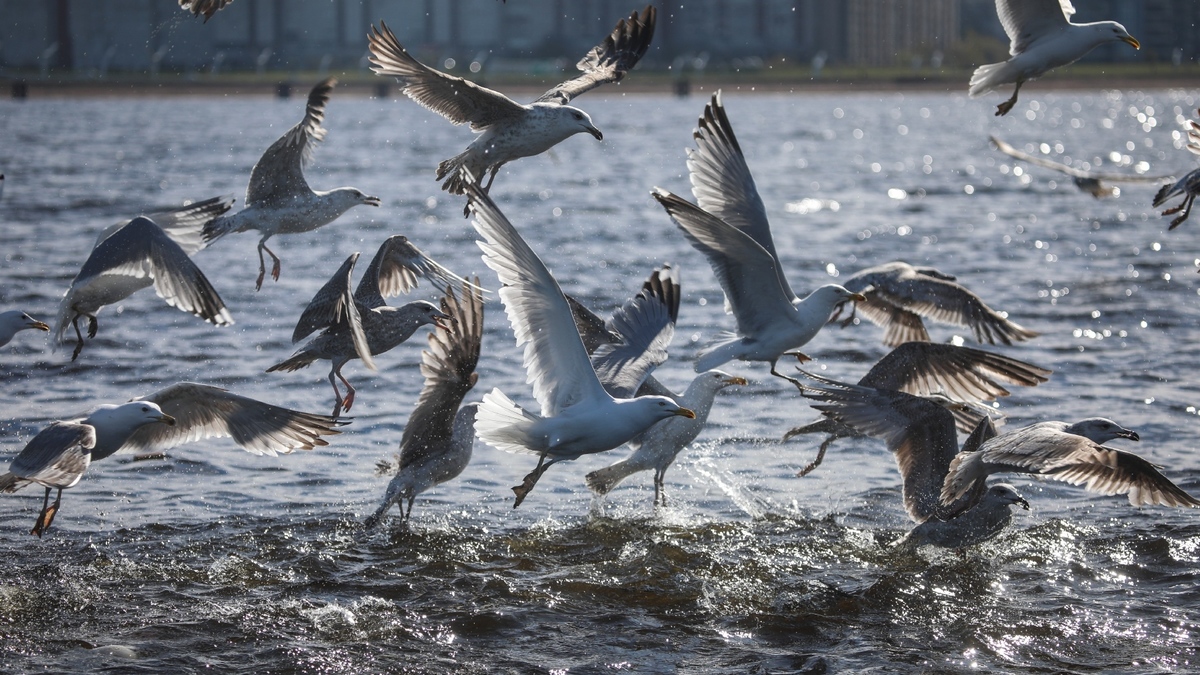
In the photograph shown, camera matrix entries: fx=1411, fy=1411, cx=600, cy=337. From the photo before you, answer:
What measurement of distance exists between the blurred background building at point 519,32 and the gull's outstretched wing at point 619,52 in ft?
273

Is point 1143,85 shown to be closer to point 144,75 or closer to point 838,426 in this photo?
point 144,75

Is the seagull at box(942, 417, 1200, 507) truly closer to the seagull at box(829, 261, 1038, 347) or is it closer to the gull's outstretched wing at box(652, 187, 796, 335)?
the gull's outstretched wing at box(652, 187, 796, 335)

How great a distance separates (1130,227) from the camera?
2233 cm

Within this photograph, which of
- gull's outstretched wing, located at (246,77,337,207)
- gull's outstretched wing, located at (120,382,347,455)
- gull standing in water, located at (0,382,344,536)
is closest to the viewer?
gull standing in water, located at (0,382,344,536)

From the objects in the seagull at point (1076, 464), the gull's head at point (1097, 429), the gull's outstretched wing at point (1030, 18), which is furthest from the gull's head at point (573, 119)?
the gull's head at point (1097, 429)

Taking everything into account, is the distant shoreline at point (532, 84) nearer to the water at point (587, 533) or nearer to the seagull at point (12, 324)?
the water at point (587, 533)

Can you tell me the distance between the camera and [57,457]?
6.20 m

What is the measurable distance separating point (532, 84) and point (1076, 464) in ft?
237

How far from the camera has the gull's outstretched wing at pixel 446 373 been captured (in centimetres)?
708

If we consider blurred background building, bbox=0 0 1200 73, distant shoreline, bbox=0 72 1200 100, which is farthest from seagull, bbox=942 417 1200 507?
blurred background building, bbox=0 0 1200 73

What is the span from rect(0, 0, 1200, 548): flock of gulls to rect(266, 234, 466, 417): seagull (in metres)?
0.01

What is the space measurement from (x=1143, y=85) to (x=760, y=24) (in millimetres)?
34322

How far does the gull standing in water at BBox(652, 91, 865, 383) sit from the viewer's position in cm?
750

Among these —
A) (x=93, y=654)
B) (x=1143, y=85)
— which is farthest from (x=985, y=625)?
(x=1143, y=85)
